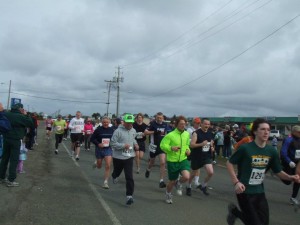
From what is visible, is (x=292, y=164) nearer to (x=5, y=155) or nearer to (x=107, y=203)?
(x=107, y=203)

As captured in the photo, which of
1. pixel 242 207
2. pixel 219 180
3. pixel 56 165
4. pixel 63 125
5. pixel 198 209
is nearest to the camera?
pixel 242 207

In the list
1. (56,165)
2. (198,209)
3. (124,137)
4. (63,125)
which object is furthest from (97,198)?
(63,125)

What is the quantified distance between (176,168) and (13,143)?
3.96 meters

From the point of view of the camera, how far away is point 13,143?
32.1ft

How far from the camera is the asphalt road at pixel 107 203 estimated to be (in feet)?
22.9

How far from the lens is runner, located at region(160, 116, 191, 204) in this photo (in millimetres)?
8617

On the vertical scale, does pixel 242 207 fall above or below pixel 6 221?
above

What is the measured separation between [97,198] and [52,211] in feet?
5.07

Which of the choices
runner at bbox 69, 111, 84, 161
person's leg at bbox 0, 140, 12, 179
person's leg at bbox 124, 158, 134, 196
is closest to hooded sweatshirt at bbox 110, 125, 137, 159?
person's leg at bbox 124, 158, 134, 196

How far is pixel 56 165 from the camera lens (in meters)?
14.5

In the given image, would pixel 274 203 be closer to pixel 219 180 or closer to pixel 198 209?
pixel 198 209

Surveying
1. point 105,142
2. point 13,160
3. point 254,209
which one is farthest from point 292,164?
point 13,160

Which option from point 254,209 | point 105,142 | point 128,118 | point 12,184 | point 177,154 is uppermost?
point 128,118

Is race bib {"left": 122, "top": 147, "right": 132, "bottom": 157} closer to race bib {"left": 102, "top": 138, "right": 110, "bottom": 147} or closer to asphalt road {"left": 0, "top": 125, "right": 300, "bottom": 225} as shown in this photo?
asphalt road {"left": 0, "top": 125, "right": 300, "bottom": 225}
